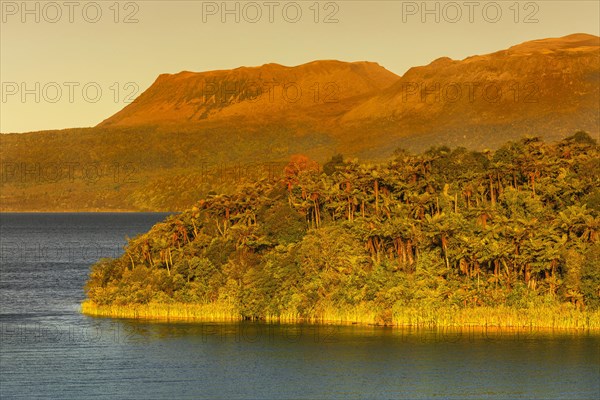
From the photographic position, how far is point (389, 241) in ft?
298

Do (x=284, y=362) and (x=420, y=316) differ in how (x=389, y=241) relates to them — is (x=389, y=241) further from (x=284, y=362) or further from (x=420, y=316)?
(x=284, y=362)

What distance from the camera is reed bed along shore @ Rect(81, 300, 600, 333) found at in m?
78.7

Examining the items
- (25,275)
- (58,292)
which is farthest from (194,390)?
(25,275)

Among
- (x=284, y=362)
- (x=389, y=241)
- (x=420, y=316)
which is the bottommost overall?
(x=284, y=362)

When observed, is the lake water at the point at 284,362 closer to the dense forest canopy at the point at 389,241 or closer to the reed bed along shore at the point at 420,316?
the reed bed along shore at the point at 420,316

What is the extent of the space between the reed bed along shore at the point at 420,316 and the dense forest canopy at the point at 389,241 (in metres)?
0.46

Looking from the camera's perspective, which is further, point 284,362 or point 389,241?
point 389,241

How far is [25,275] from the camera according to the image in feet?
475

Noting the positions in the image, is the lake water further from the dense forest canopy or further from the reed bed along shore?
the dense forest canopy

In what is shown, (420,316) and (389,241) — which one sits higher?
(389,241)

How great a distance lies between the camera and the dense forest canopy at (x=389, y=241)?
82.2m

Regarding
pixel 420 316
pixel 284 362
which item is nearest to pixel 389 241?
pixel 420 316

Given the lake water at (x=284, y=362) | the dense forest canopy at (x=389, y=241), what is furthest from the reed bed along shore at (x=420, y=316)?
the lake water at (x=284, y=362)

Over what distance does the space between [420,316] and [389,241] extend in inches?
414
